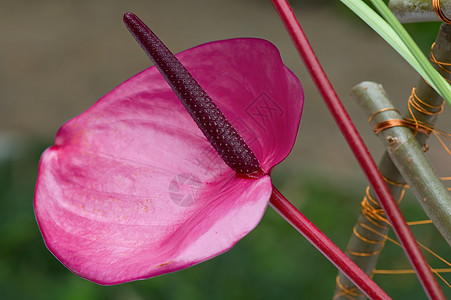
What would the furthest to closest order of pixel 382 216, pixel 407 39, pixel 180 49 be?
pixel 180 49 → pixel 382 216 → pixel 407 39

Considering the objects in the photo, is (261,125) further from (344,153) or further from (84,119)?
(344,153)

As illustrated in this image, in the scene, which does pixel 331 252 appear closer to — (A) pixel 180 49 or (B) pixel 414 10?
(B) pixel 414 10

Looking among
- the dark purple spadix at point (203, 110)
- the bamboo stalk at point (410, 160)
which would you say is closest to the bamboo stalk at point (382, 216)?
the bamboo stalk at point (410, 160)

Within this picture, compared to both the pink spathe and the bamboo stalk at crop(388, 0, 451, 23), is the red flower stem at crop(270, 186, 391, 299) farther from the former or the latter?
the bamboo stalk at crop(388, 0, 451, 23)

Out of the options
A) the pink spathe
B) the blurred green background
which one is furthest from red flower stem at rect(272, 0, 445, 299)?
the blurred green background

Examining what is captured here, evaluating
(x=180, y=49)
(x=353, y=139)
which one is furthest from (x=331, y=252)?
(x=180, y=49)

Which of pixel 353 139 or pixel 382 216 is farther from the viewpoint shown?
pixel 382 216
